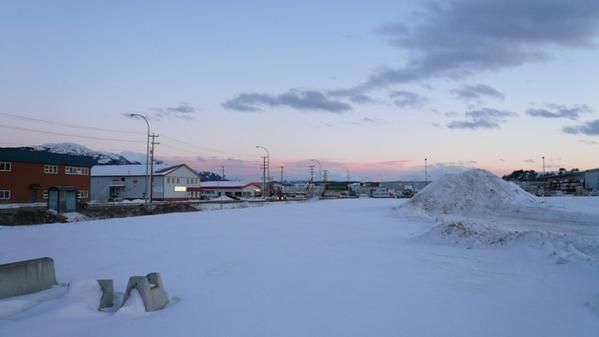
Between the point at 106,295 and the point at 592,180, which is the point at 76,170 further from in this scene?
the point at 592,180

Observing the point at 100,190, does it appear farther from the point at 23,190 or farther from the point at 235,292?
the point at 235,292

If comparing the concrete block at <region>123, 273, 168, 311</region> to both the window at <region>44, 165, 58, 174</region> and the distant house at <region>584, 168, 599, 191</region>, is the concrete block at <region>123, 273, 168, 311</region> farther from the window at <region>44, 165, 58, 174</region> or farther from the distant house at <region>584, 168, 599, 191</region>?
the distant house at <region>584, 168, 599, 191</region>

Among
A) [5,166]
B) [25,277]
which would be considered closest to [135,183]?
[5,166]

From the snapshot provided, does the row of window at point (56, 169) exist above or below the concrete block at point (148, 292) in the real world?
above

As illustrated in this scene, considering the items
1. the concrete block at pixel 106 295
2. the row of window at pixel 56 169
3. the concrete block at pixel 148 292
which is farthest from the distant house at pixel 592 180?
the concrete block at pixel 106 295

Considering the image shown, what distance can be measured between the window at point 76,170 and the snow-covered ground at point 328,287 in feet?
135

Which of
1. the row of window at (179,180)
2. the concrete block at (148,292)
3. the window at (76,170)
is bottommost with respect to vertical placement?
Answer: the concrete block at (148,292)

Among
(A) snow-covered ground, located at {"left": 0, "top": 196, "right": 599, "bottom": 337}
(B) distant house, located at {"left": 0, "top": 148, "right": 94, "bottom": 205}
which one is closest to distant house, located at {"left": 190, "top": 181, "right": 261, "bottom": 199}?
(B) distant house, located at {"left": 0, "top": 148, "right": 94, "bottom": 205}

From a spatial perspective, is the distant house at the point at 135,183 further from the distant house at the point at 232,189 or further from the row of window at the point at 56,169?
the distant house at the point at 232,189

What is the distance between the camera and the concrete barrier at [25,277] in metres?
9.37

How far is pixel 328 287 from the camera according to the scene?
403 inches

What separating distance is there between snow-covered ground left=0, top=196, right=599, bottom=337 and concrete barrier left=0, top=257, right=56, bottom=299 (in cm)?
28

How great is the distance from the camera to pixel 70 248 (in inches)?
648

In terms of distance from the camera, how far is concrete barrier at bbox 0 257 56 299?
30.7ft
